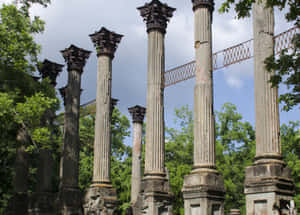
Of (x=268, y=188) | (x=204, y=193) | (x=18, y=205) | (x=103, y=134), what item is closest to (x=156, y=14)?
(x=103, y=134)

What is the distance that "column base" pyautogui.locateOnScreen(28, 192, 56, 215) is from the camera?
29891 millimetres

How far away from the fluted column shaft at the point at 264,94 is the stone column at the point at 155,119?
7.55 m

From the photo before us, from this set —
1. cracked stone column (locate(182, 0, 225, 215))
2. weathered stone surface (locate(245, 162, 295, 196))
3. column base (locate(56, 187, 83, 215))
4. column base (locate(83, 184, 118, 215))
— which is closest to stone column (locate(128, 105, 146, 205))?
column base (locate(56, 187, 83, 215))

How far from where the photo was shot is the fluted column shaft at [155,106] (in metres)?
23.6

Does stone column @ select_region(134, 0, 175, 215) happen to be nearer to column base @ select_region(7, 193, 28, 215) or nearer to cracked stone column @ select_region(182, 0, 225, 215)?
cracked stone column @ select_region(182, 0, 225, 215)

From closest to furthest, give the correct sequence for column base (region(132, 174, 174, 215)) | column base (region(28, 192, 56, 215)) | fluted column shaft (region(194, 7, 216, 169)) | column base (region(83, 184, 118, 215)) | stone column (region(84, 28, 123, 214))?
fluted column shaft (region(194, 7, 216, 169))
column base (region(132, 174, 174, 215))
column base (region(83, 184, 118, 215))
stone column (region(84, 28, 123, 214))
column base (region(28, 192, 56, 215))

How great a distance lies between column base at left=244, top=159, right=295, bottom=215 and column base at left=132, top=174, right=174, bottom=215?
7.21 m

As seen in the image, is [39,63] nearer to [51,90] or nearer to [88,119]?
[51,90]

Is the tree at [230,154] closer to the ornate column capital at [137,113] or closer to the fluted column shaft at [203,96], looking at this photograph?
the ornate column capital at [137,113]

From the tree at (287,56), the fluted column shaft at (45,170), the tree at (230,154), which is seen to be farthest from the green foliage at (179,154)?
the tree at (287,56)

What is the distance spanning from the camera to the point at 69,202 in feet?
93.0

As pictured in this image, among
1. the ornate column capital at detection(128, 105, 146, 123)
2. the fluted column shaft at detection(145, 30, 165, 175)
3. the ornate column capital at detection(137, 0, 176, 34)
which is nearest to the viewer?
the fluted column shaft at detection(145, 30, 165, 175)

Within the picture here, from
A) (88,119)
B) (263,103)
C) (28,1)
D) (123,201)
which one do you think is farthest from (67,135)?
(88,119)

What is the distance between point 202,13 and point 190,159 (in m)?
31.0
